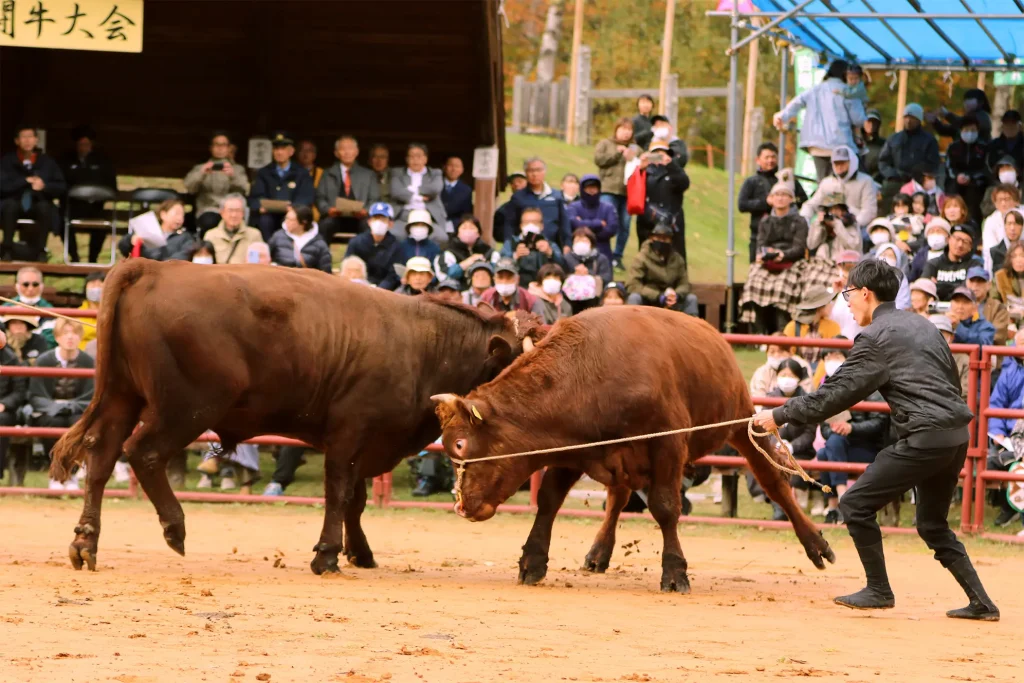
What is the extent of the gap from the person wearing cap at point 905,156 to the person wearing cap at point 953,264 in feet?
12.4

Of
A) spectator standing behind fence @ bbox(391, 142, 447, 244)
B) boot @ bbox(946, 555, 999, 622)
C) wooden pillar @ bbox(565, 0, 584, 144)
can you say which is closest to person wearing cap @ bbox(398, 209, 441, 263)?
spectator standing behind fence @ bbox(391, 142, 447, 244)

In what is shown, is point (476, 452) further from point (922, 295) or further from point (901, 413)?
point (922, 295)

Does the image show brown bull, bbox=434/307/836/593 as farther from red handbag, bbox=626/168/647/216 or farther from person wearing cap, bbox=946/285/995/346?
red handbag, bbox=626/168/647/216

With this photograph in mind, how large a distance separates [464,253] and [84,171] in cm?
444

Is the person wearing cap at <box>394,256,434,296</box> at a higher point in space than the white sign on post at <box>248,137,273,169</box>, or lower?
lower

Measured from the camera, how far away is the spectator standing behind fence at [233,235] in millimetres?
14031

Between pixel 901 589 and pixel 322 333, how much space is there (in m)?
3.72

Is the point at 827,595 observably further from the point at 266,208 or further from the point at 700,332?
the point at 266,208

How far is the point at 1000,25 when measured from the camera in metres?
16.3

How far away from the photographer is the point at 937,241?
574 inches

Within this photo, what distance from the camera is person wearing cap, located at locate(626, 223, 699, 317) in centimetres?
1488

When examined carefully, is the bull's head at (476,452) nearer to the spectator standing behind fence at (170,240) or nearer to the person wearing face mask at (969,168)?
the spectator standing behind fence at (170,240)

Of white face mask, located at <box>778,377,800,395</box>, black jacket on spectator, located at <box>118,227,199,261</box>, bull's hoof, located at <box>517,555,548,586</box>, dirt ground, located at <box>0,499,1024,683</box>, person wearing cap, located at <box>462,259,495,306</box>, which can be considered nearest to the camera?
dirt ground, located at <box>0,499,1024,683</box>

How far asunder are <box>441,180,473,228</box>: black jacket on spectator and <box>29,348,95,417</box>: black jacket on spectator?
4751 mm
